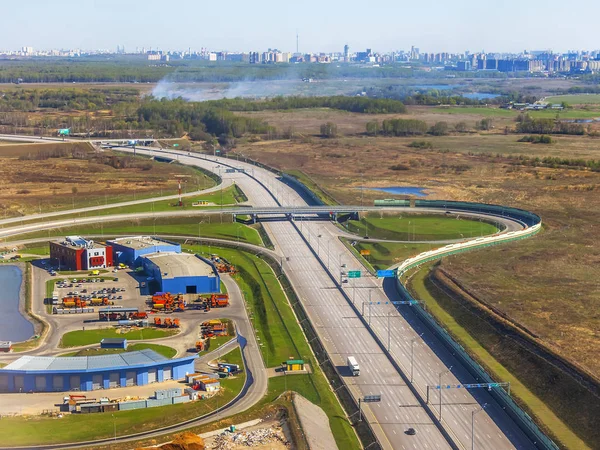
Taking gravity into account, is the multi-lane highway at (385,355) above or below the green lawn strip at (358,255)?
below

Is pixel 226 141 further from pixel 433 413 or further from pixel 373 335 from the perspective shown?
pixel 433 413

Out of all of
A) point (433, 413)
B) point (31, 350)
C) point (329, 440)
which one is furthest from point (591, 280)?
point (31, 350)

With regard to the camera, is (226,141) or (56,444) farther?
(226,141)

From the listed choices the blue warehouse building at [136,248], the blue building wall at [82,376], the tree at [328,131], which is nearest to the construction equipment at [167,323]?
the blue building wall at [82,376]

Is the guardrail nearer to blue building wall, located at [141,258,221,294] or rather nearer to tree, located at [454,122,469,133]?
blue building wall, located at [141,258,221,294]

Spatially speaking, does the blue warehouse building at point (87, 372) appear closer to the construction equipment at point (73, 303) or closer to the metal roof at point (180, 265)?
the construction equipment at point (73, 303)

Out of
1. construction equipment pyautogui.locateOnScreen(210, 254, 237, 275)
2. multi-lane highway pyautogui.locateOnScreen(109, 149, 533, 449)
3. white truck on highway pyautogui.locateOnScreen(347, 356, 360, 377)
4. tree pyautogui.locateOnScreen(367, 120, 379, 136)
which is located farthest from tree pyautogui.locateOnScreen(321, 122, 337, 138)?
white truck on highway pyautogui.locateOnScreen(347, 356, 360, 377)

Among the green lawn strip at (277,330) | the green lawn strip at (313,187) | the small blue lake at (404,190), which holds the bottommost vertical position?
the green lawn strip at (277,330)
